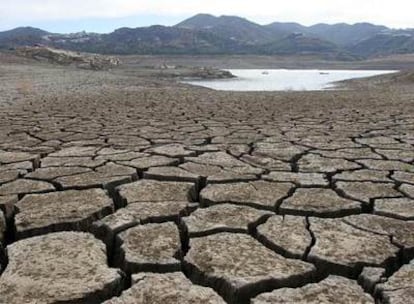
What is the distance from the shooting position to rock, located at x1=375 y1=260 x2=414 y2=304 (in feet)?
5.63

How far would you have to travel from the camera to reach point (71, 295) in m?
1.76

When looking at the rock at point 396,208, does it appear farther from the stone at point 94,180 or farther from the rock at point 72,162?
the rock at point 72,162

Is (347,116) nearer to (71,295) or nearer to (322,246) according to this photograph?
(322,246)

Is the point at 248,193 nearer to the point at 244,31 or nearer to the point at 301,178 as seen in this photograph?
the point at 301,178

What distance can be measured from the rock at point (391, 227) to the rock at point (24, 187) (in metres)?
1.51

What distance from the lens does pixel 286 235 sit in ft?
7.30

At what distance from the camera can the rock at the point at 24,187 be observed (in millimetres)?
2846

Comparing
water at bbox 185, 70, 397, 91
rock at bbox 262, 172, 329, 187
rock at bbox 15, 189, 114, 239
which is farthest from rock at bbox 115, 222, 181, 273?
water at bbox 185, 70, 397, 91

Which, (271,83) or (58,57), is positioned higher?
(58,57)

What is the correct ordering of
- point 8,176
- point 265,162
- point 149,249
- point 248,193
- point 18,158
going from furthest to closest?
point 18,158
point 265,162
point 8,176
point 248,193
point 149,249

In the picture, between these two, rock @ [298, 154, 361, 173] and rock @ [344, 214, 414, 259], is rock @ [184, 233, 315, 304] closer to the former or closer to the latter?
rock @ [344, 214, 414, 259]

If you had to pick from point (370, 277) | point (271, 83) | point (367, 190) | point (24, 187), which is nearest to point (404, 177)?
point (367, 190)

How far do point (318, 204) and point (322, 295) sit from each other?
3.04 feet

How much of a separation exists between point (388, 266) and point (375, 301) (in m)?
0.29
